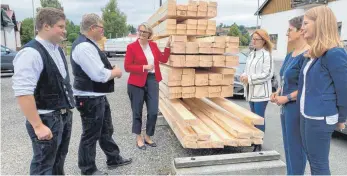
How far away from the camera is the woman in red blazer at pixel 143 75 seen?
401cm

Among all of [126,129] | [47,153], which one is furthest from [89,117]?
[126,129]

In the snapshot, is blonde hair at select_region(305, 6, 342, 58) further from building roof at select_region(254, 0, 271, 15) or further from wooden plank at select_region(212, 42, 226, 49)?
building roof at select_region(254, 0, 271, 15)

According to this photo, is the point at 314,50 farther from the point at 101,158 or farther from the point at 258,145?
the point at 101,158

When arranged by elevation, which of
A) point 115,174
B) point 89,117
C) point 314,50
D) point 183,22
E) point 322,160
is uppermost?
point 183,22

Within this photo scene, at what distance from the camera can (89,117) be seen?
3.11m

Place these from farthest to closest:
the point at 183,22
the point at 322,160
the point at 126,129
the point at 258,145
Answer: the point at 126,129 < the point at 183,22 < the point at 258,145 < the point at 322,160

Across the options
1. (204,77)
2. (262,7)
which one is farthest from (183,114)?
(262,7)

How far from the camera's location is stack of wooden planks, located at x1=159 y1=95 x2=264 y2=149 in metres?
3.55

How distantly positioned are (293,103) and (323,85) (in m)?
0.52

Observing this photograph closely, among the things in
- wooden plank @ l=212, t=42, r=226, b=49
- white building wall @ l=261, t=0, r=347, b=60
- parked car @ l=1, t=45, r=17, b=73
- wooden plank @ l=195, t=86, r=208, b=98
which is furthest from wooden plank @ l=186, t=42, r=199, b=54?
white building wall @ l=261, t=0, r=347, b=60

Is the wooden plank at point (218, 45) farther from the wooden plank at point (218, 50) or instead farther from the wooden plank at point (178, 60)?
the wooden plank at point (178, 60)

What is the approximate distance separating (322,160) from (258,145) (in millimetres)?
1564

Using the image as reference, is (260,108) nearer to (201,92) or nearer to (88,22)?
(201,92)

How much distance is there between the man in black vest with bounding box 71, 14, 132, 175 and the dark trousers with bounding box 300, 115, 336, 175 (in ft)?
6.44
